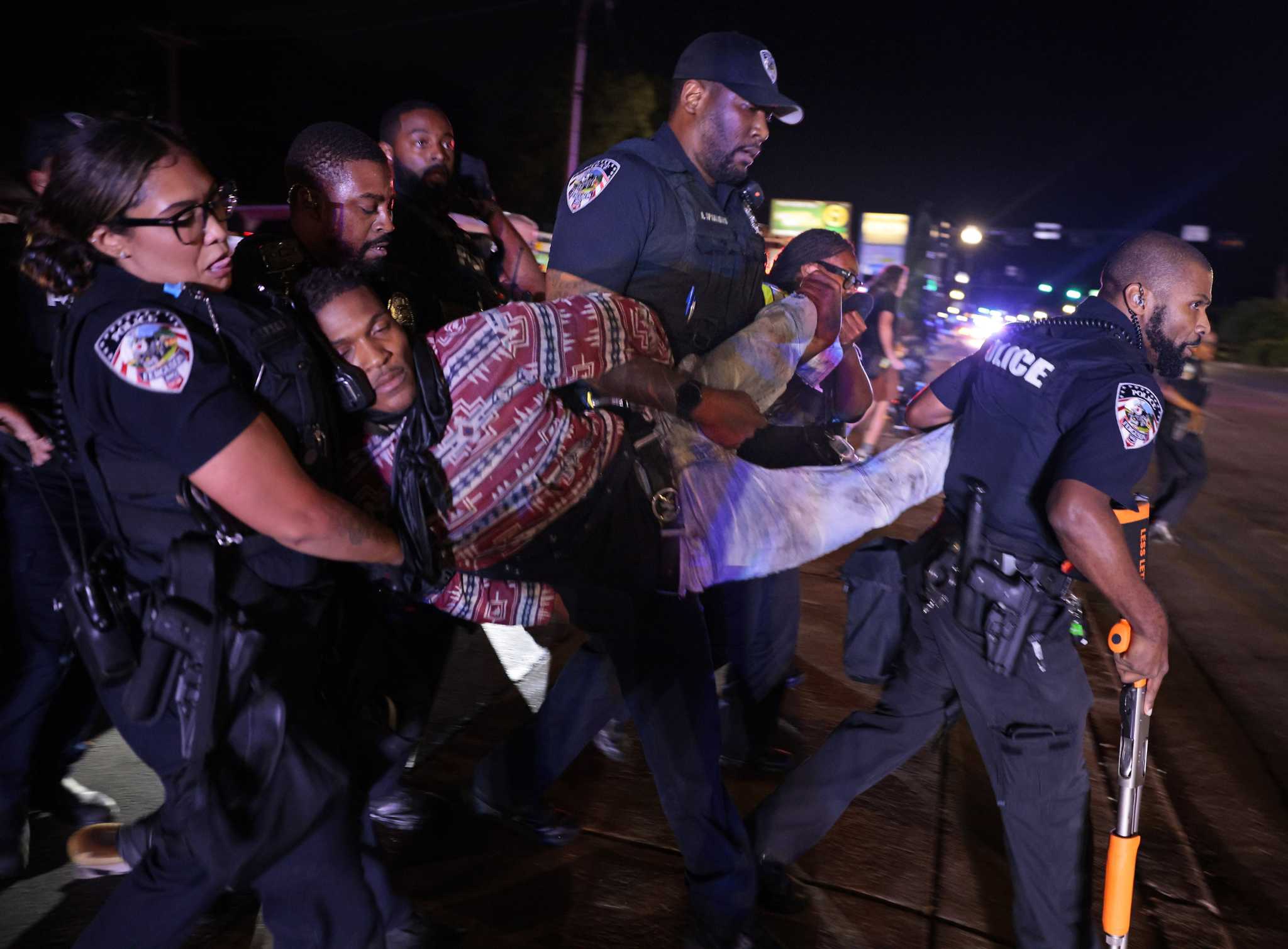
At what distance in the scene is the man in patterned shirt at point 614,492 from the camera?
1.84 metres

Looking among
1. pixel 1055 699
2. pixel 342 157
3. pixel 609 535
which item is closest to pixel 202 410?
pixel 609 535

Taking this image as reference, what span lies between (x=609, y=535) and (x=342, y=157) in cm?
117

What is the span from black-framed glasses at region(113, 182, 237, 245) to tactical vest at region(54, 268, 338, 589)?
0.30 feet

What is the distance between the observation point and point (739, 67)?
2.56 meters

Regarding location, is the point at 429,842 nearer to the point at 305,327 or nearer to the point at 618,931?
the point at 618,931

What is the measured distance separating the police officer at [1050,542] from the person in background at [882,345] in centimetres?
537

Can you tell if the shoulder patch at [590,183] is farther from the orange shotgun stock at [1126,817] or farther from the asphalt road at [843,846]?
the asphalt road at [843,846]

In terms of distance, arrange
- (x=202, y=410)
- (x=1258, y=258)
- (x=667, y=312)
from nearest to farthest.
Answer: (x=202, y=410), (x=667, y=312), (x=1258, y=258)

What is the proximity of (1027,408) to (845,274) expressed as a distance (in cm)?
115

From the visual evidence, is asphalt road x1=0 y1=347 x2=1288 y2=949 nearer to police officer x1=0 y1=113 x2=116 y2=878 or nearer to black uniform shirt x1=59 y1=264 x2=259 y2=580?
police officer x1=0 y1=113 x2=116 y2=878

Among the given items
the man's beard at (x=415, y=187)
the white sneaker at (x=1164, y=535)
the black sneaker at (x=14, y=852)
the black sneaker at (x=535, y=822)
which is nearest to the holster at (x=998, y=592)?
the black sneaker at (x=535, y=822)

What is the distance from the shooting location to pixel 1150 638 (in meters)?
2.02

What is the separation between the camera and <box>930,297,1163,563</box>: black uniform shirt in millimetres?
1972

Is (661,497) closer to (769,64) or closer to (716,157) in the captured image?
(716,157)
